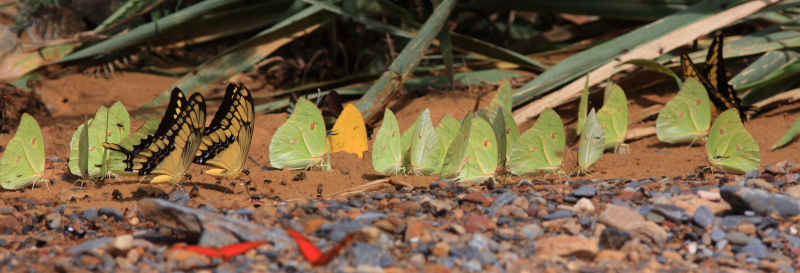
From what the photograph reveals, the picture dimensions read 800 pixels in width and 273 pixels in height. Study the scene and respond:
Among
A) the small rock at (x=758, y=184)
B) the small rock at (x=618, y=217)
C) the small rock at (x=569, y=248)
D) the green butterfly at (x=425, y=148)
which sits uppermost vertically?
the green butterfly at (x=425, y=148)

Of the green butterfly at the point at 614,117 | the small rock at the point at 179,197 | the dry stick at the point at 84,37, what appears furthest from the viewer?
the dry stick at the point at 84,37

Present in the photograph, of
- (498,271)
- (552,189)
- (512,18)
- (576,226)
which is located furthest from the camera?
(512,18)

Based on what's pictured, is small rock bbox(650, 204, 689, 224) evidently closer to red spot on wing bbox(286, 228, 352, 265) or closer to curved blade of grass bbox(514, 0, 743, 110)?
red spot on wing bbox(286, 228, 352, 265)

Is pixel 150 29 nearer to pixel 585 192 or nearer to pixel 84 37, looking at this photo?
pixel 84 37

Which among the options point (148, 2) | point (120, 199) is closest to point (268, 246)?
point (120, 199)

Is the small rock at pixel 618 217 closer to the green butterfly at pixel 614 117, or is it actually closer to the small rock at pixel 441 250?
the small rock at pixel 441 250

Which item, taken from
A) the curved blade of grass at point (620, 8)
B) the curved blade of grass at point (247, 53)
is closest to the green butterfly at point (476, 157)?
the curved blade of grass at point (247, 53)

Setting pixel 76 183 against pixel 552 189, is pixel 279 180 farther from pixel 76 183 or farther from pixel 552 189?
pixel 552 189
